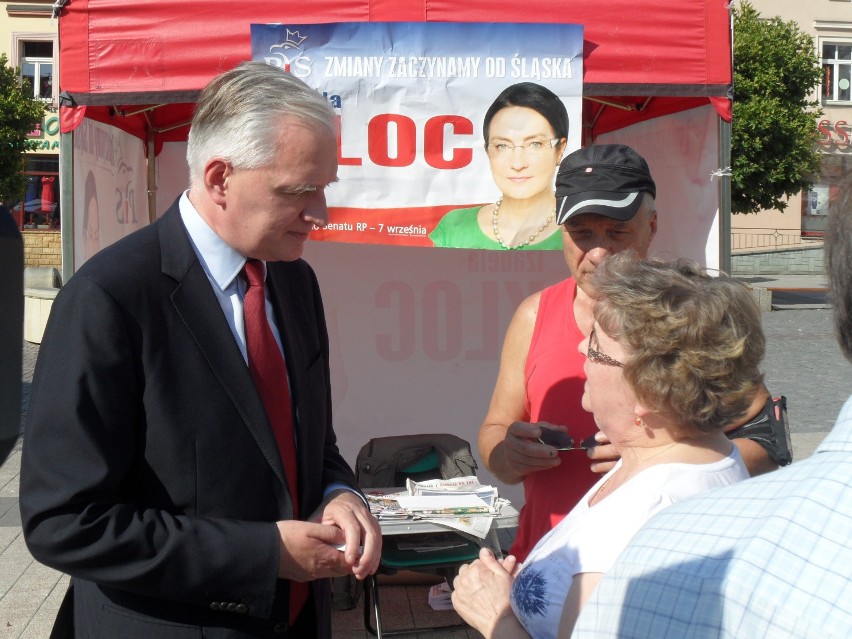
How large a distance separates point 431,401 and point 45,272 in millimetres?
14328

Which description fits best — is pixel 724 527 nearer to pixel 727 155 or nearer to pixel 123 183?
pixel 727 155

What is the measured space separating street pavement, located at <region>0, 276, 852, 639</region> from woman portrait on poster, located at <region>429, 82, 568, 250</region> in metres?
1.21

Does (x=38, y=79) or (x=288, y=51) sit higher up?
(x=38, y=79)

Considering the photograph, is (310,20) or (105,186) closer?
(310,20)

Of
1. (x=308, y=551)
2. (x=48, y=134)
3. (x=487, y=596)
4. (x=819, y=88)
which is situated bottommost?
(x=487, y=596)

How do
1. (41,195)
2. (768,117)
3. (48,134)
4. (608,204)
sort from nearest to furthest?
(608,204) → (768,117) → (48,134) → (41,195)

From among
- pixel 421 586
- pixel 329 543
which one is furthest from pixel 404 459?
pixel 329 543

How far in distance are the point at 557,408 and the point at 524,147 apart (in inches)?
74.2

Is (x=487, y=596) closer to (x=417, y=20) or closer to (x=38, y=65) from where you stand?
(x=417, y=20)

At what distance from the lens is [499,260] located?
4.82m

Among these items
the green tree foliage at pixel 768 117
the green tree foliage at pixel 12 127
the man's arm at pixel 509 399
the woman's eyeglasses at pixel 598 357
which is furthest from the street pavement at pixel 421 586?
the green tree foliage at pixel 12 127

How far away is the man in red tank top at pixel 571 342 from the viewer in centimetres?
215

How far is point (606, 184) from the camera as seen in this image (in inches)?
84.9

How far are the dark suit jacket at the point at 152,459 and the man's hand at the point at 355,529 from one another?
9 centimetres
